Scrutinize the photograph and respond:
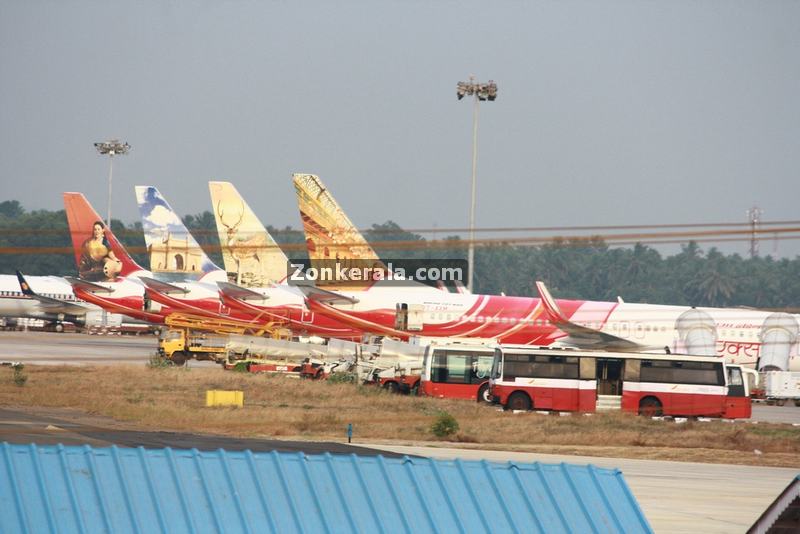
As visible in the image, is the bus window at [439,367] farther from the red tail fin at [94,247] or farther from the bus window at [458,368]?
the red tail fin at [94,247]

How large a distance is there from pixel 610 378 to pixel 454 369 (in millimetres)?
7534

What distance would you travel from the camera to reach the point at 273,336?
6312cm

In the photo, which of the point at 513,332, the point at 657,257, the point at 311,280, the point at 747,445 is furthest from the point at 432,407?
the point at 657,257

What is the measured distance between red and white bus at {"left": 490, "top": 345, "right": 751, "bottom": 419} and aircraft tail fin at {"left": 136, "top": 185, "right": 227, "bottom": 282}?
37.4 meters

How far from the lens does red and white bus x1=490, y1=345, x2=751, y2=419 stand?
43.7 meters

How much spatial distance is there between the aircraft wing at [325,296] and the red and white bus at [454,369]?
1274 cm

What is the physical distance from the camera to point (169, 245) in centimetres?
A: 7969

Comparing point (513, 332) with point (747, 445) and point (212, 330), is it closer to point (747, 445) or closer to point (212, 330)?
point (212, 330)

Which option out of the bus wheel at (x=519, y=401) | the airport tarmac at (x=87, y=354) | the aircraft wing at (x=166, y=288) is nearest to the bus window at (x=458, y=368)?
the bus wheel at (x=519, y=401)

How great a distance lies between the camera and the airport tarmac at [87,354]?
5009 cm

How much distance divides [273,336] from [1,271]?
83762 millimetres

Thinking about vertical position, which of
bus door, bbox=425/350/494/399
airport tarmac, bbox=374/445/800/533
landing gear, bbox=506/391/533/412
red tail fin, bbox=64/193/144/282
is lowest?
airport tarmac, bbox=374/445/800/533

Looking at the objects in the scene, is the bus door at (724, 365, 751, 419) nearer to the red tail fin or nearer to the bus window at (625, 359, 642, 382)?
the bus window at (625, 359, 642, 382)

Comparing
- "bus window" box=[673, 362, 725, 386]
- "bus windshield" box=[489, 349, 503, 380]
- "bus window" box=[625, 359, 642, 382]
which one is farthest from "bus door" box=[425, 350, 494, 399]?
"bus window" box=[673, 362, 725, 386]
